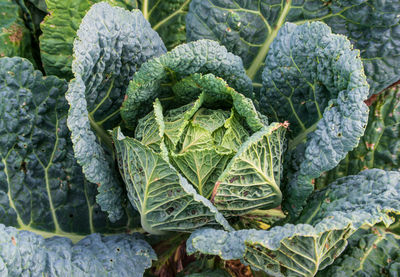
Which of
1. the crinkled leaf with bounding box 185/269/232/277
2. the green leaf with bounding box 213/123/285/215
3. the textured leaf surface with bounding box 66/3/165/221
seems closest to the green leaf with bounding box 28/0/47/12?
the textured leaf surface with bounding box 66/3/165/221

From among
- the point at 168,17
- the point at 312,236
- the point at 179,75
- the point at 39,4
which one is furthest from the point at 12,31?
the point at 312,236

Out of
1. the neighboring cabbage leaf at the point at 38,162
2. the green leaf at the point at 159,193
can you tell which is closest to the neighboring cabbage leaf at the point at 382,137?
the green leaf at the point at 159,193

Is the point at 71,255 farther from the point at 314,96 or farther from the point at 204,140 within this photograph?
the point at 314,96

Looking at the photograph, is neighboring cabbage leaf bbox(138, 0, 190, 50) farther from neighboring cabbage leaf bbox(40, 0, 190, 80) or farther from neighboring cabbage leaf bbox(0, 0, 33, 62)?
neighboring cabbage leaf bbox(0, 0, 33, 62)

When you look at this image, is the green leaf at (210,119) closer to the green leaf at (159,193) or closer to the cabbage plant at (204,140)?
the cabbage plant at (204,140)

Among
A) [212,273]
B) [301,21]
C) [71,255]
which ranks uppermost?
[301,21]

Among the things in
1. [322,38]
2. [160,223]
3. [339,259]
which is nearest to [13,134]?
[160,223]
